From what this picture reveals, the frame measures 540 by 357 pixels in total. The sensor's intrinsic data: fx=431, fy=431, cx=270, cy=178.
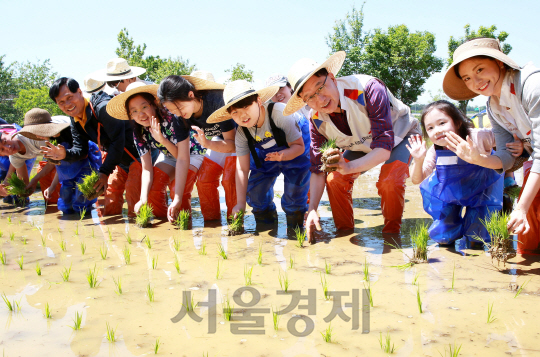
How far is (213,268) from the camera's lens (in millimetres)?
3482

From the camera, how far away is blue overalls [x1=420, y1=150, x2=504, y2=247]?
370 cm

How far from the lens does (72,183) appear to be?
6223mm

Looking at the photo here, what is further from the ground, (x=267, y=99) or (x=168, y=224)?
(x=267, y=99)

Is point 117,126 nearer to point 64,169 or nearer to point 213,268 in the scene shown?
point 64,169

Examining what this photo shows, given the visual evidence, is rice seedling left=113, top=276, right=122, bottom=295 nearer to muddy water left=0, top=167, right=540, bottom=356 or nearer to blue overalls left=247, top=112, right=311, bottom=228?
muddy water left=0, top=167, right=540, bottom=356

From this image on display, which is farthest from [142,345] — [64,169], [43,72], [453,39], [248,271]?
[43,72]

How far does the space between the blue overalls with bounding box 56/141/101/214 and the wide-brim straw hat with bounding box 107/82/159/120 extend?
1.21m

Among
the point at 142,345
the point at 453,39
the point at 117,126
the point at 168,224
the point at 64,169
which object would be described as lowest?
the point at 142,345

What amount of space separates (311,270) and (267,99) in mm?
2018

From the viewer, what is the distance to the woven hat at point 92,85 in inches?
279

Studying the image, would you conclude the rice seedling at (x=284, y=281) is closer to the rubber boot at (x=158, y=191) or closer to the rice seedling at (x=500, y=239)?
the rice seedling at (x=500, y=239)

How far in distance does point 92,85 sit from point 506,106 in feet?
20.6

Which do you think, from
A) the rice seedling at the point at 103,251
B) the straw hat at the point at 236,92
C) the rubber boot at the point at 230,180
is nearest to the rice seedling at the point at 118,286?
the rice seedling at the point at 103,251

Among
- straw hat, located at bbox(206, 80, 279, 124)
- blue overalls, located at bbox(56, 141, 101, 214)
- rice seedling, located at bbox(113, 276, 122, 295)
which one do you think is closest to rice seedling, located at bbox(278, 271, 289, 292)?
rice seedling, located at bbox(113, 276, 122, 295)
